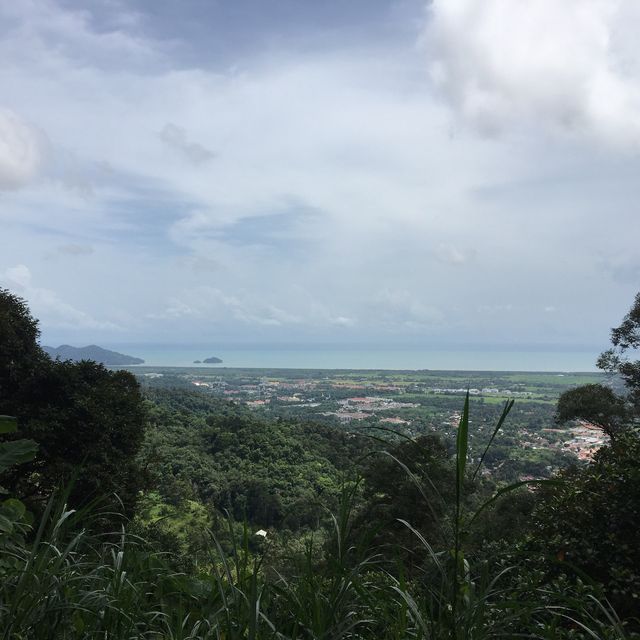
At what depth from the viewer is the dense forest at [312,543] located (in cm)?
151

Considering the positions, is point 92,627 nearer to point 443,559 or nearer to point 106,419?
point 443,559

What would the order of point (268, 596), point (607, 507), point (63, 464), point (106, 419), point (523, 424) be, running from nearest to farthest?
point (268, 596) < point (607, 507) < point (63, 464) < point (106, 419) < point (523, 424)

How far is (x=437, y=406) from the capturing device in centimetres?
3972

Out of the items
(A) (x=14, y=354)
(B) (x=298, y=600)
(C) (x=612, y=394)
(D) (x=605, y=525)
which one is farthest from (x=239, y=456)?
(B) (x=298, y=600)

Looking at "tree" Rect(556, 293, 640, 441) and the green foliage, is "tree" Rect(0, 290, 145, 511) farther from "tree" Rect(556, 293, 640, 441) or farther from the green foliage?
"tree" Rect(556, 293, 640, 441)

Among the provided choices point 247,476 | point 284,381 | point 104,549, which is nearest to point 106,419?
point 104,549

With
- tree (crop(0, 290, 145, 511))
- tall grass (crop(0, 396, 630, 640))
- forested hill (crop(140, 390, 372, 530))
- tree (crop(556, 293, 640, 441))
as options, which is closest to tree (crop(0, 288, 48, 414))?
tree (crop(0, 290, 145, 511))

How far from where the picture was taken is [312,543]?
5.66ft

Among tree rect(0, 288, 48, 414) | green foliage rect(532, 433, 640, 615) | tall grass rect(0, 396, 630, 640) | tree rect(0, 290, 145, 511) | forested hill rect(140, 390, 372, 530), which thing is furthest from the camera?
forested hill rect(140, 390, 372, 530)

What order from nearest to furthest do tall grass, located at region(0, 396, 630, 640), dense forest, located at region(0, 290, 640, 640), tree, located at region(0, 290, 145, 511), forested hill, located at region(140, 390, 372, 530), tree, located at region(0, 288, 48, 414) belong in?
1. tall grass, located at region(0, 396, 630, 640)
2. dense forest, located at region(0, 290, 640, 640)
3. tree, located at region(0, 290, 145, 511)
4. tree, located at region(0, 288, 48, 414)
5. forested hill, located at region(140, 390, 372, 530)

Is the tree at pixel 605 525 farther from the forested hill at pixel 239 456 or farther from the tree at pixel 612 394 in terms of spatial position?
the forested hill at pixel 239 456

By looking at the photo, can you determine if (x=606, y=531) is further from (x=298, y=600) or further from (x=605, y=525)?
(x=298, y=600)

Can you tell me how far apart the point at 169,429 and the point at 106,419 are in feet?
53.6

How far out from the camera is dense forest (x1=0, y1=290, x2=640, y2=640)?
1.51 meters
